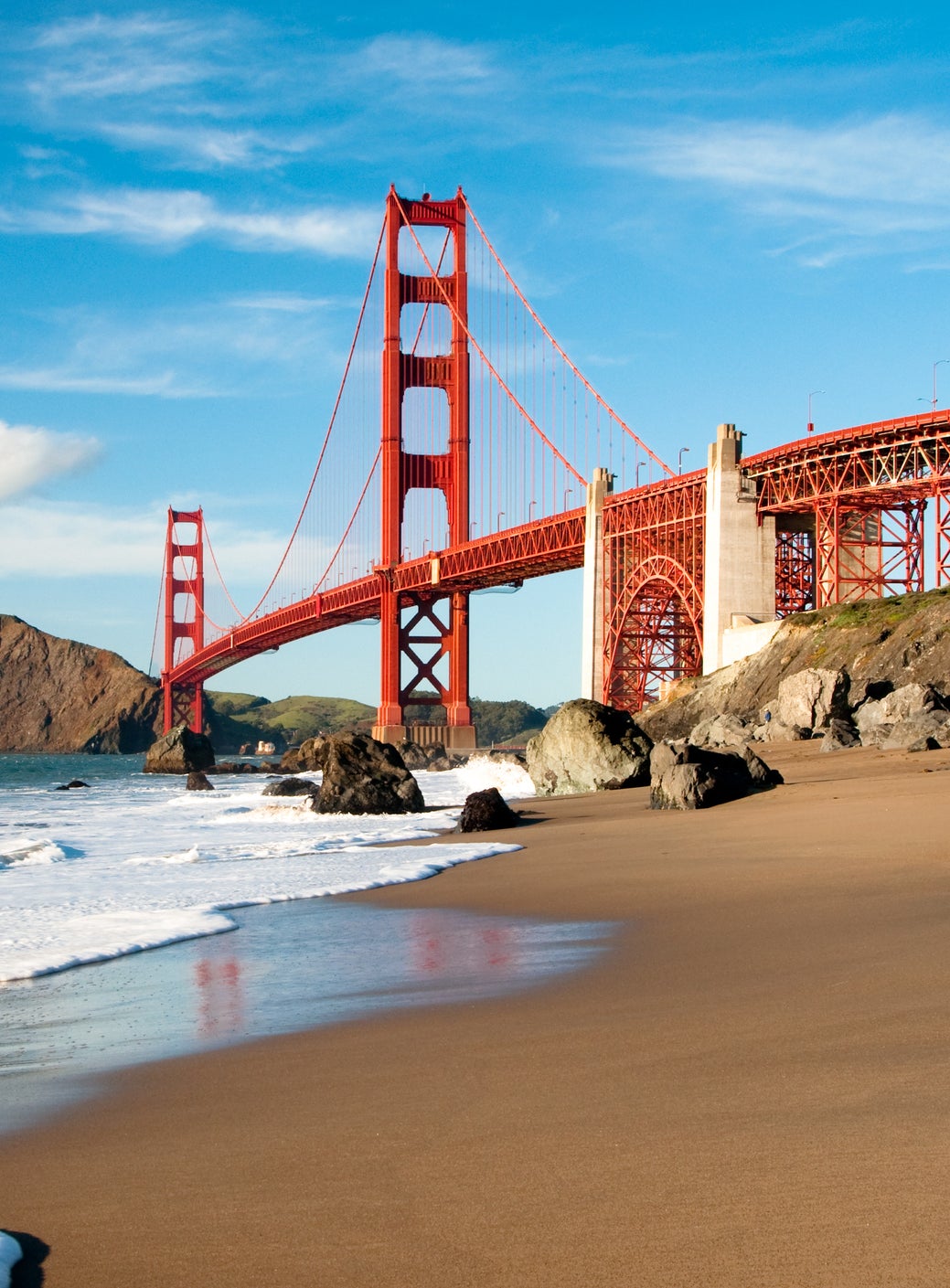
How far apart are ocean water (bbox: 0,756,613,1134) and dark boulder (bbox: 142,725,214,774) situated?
Result: 48.6 meters

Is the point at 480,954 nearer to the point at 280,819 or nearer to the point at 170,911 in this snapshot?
the point at 170,911

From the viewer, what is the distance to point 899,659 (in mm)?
29547

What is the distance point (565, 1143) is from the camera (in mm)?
3004

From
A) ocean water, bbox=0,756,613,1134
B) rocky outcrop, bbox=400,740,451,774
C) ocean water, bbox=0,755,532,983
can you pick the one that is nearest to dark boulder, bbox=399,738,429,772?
rocky outcrop, bbox=400,740,451,774

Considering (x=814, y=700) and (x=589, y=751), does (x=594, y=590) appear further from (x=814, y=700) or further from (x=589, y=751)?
(x=589, y=751)

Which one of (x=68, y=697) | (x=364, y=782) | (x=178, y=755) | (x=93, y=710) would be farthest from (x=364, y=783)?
(x=68, y=697)

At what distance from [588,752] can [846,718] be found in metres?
7.09

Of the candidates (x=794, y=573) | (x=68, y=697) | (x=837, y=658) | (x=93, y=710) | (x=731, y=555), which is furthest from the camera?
(x=68, y=697)

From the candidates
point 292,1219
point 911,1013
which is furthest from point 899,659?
point 292,1219

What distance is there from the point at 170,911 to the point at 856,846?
4.35m

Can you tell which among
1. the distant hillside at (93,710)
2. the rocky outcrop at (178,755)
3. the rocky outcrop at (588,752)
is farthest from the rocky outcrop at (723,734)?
the distant hillside at (93,710)

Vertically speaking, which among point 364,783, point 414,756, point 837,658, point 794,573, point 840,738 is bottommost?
point 414,756

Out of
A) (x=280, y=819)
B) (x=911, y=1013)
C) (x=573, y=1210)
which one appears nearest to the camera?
(x=573, y=1210)

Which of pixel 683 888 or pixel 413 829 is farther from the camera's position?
pixel 413 829
